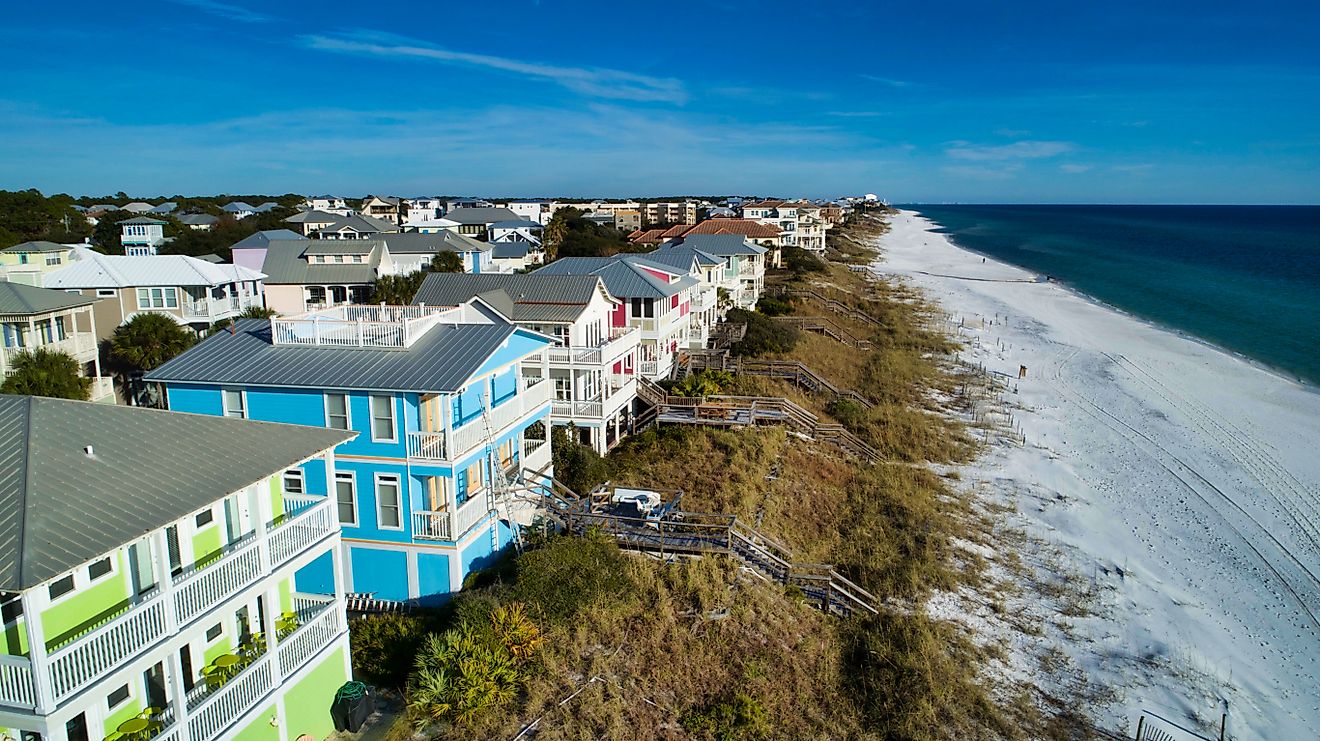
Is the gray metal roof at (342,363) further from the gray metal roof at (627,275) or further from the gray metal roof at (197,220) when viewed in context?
the gray metal roof at (197,220)

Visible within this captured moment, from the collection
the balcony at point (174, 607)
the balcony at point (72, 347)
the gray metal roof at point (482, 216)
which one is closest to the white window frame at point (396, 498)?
the balcony at point (174, 607)

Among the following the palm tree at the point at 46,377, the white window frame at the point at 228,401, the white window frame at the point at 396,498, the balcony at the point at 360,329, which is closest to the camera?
the white window frame at the point at 396,498

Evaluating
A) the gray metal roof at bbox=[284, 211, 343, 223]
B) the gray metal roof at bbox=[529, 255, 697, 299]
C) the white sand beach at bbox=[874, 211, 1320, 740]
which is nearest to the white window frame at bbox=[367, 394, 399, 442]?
the white sand beach at bbox=[874, 211, 1320, 740]

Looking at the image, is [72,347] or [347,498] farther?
[72,347]

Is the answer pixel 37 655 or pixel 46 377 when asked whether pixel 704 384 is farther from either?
pixel 37 655

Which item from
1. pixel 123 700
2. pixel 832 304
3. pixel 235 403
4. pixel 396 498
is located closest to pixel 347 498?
pixel 396 498

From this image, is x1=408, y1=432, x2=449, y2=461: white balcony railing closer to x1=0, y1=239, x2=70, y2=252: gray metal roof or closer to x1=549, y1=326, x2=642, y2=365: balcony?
x1=549, y1=326, x2=642, y2=365: balcony
